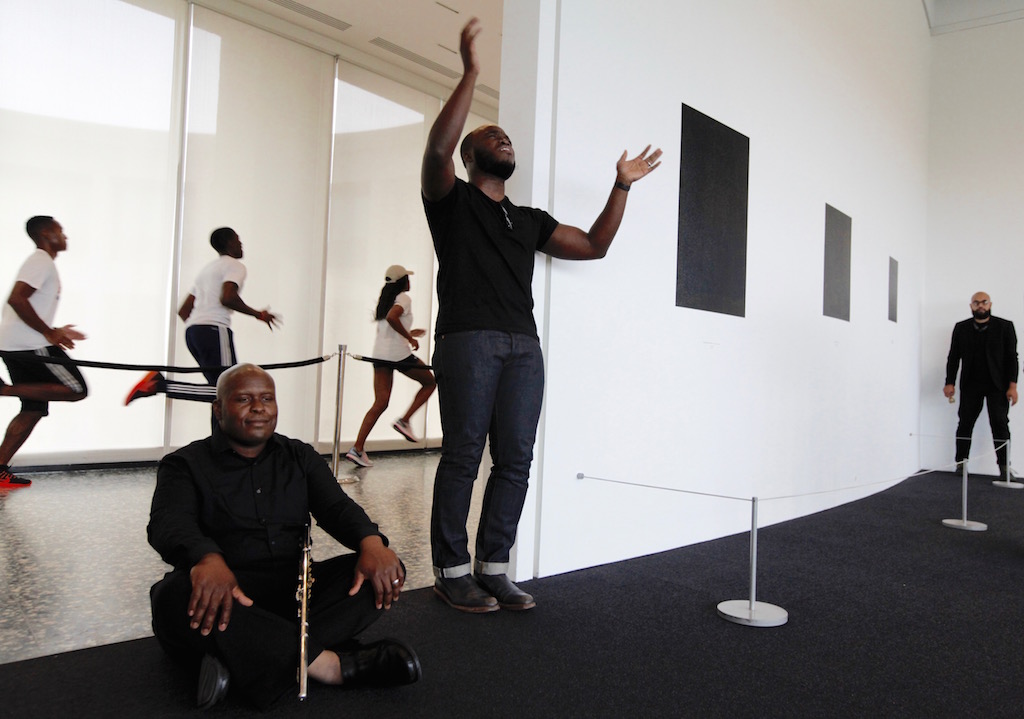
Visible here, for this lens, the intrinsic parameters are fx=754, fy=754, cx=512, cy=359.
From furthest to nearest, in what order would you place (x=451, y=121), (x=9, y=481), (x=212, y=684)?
(x=9, y=481) < (x=451, y=121) < (x=212, y=684)

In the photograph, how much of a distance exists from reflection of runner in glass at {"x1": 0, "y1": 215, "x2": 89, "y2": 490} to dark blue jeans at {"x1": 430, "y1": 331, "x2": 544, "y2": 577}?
257cm

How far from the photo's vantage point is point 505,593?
96.0 inches

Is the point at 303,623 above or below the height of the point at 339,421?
below

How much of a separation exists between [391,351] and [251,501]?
12.2 ft

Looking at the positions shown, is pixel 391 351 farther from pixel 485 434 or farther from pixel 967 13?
pixel 967 13

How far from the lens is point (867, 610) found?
8.66 feet

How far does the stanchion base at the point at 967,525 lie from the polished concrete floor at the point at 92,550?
280 centimetres

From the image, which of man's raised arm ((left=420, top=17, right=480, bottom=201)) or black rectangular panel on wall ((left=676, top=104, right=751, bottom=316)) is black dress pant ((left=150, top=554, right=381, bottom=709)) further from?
black rectangular panel on wall ((left=676, top=104, right=751, bottom=316))

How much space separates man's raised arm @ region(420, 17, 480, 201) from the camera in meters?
2.23

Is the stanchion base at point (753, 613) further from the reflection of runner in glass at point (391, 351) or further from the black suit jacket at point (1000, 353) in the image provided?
the black suit jacket at point (1000, 353)

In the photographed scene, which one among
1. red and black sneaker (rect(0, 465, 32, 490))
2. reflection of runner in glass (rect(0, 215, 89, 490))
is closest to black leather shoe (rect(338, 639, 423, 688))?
reflection of runner in glass (rect(0, 215, 89, 490))

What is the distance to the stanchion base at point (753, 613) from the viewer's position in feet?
7.88

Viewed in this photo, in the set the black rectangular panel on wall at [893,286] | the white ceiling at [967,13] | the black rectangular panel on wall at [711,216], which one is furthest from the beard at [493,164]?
the white ceiling at [967,13]

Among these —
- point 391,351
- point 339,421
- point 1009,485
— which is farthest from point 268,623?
point 1009,485
